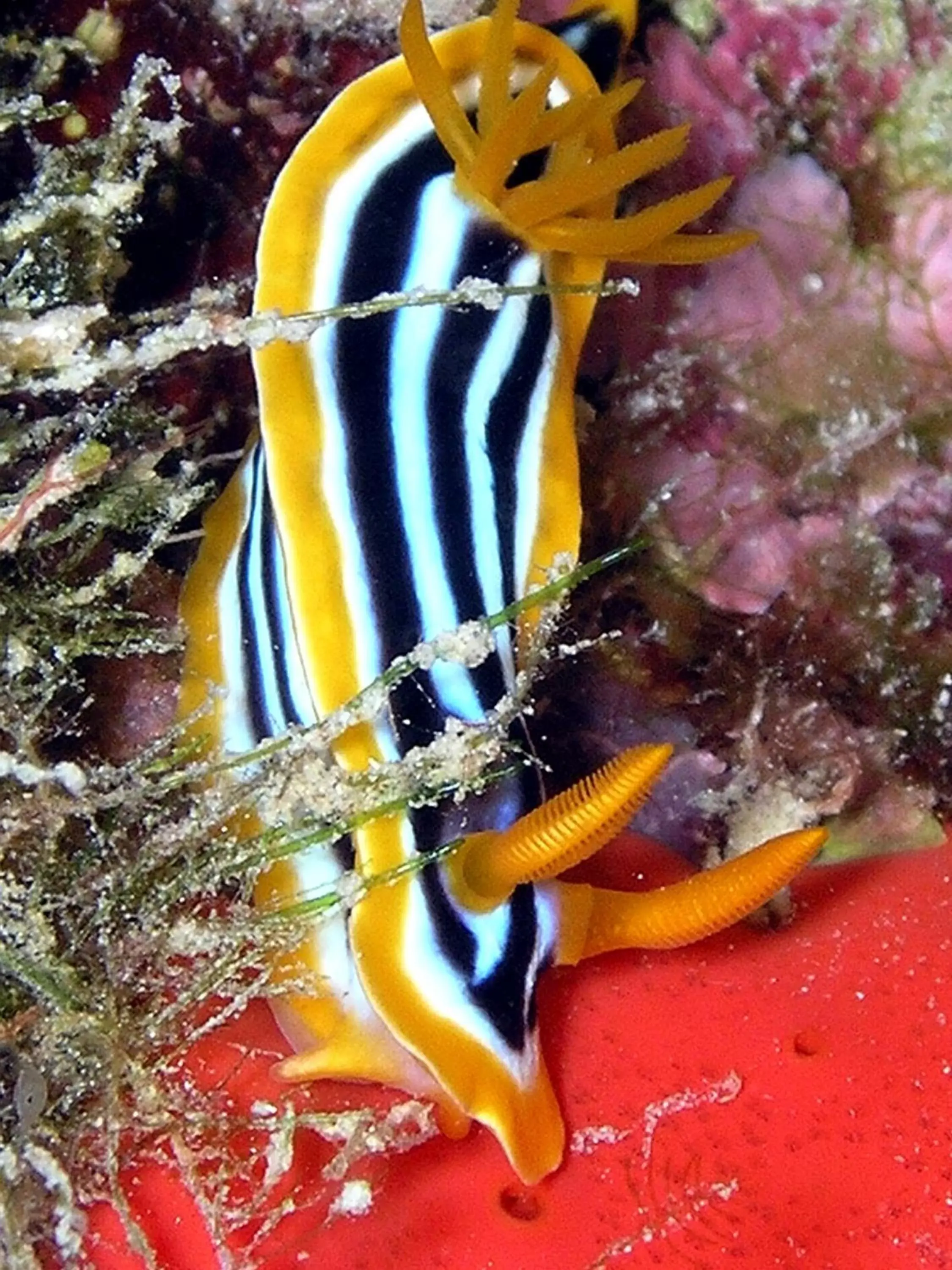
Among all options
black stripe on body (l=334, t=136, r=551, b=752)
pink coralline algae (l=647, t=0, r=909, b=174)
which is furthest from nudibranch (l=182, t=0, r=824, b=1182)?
pink coralline algae (l=647, t=0, r=909, b=174)

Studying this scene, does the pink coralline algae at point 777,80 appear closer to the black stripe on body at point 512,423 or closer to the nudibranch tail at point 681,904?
the black stripe on body at point 512,423

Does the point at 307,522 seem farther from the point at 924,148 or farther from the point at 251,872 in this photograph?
the point at 924,148

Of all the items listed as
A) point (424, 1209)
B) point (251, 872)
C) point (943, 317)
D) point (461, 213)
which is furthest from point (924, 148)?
point (424, 1209)

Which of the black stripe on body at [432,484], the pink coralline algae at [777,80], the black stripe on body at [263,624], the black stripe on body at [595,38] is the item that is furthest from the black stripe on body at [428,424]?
the pink coralline algae at [777,80]

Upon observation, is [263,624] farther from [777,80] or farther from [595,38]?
[777,80]

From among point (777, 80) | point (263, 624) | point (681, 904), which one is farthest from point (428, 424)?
point (777, 80)

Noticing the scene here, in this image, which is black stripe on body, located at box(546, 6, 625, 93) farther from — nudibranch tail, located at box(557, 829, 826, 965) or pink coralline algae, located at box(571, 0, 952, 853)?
nudibranch tail, located at box(557, 829, 826, 965)
